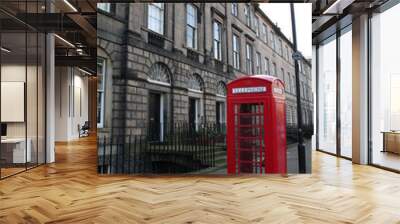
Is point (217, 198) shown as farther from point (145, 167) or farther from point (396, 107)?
point (396, 107)

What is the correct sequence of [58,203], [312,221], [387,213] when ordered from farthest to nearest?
[58,203]
[387,213]
[312,221]

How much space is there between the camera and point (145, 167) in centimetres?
525

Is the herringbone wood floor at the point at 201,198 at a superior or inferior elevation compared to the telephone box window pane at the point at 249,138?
inferior

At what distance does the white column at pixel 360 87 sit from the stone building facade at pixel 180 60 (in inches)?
73.3

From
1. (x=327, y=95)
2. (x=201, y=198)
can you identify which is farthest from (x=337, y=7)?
(x=201, y=198)

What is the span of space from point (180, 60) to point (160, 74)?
360 millimetres

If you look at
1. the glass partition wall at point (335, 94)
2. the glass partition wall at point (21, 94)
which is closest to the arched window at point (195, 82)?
the glass partition wall at point (21, 94)

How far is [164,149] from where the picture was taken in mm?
5230

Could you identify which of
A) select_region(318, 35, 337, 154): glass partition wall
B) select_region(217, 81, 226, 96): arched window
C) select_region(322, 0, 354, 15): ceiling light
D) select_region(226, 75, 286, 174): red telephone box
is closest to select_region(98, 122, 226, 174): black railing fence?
select_region(226, 75, 286, 174): red telephone box

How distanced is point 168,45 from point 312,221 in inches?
124

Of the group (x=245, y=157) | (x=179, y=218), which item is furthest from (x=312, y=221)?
(x=245, y=157)

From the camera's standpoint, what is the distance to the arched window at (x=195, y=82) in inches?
208

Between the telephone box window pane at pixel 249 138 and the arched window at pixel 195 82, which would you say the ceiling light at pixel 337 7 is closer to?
the telephone box window pane at pixel 249 138

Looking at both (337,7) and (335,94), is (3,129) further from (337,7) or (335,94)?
(335,94)
